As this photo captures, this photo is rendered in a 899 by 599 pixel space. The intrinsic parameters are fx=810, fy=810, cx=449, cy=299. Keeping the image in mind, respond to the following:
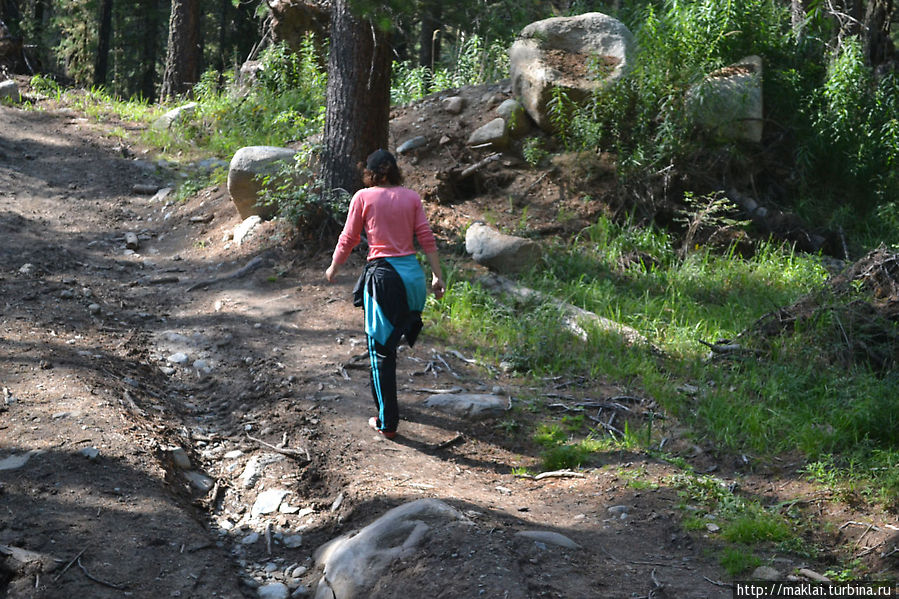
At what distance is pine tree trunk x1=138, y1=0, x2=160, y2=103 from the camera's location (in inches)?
907

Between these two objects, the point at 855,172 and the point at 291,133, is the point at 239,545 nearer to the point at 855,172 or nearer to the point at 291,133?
the point at 291,133

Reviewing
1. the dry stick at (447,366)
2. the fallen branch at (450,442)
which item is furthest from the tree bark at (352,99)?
the fallen branch at (450,442)

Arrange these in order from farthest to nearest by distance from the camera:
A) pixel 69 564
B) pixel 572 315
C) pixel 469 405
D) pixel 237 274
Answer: pixel 237 274
pixel 572 315
pixel 469 405
pixel 69 564

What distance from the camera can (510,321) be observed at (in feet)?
24.9

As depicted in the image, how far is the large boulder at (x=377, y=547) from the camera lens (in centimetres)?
393

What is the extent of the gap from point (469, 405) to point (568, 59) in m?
6.02

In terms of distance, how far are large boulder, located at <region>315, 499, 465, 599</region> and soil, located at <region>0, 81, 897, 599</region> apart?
11cm

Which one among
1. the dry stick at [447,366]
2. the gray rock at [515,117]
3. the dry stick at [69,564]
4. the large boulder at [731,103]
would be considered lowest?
the dry stick at [69,564]

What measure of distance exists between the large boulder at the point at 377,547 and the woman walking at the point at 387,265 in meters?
1.25

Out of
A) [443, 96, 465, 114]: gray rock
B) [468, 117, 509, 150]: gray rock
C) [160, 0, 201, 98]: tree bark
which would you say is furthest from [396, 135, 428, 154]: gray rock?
[160, 0, 201, 98]: tree bark

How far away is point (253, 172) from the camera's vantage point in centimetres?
922

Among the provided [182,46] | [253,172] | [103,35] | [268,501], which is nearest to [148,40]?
[103,35]

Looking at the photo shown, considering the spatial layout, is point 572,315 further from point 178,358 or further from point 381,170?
point 178,358

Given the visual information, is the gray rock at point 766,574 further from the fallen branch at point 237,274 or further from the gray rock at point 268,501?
the fallen branch at point 237,274
